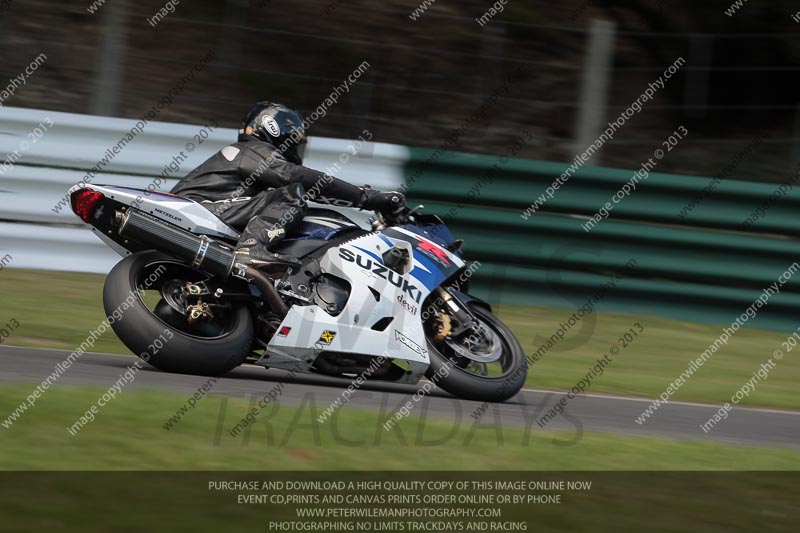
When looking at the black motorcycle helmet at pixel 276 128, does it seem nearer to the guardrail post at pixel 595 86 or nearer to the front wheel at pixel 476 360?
the front wheel at pixel 476 360

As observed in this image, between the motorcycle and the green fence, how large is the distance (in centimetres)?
351

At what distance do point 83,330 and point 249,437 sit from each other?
341 cm

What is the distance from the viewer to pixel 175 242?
252 inches

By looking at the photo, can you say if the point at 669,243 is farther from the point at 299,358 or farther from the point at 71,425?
the point at 71,425

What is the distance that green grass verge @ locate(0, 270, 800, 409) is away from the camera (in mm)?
8203

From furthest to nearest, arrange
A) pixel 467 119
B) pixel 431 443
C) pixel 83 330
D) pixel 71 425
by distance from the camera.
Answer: pixel 467 119 → pixel 83 330 → pixel 431 443 → pixel 71 425

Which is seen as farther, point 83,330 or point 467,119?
point 467,119

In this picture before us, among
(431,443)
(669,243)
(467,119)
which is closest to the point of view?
(431,443)

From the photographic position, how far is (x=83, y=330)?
8.20m

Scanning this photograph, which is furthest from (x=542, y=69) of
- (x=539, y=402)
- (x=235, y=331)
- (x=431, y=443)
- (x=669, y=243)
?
(x=431, y=443)

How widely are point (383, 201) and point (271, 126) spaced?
0.81 meters

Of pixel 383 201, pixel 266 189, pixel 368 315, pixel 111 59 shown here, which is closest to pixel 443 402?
pixel 368 315

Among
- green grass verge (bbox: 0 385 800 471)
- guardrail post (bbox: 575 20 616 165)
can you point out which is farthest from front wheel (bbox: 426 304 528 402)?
guardrail post (bbox: 575 20 616 165)

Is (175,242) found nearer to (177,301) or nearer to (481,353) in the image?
(177,301)
